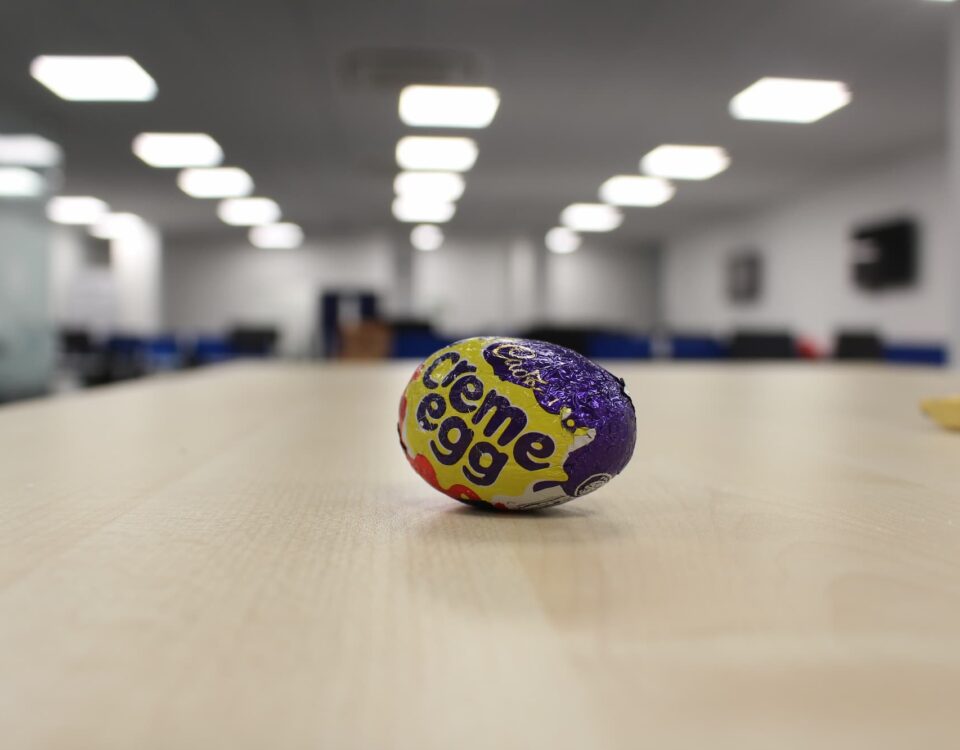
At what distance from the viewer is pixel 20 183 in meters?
6.05

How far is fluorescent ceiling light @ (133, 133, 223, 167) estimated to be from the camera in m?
6.80

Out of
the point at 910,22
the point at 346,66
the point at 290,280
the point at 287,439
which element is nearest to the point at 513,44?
the point at 346,66

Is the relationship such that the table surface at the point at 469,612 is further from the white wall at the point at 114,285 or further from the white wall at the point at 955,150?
the white wall at the point at 114,285

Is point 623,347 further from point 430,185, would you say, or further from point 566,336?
point 430,185

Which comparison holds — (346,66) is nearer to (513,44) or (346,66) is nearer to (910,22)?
(513,44)

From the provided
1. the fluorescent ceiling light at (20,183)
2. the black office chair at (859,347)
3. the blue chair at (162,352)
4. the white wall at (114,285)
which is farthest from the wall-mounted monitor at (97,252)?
the black office chair at (859,347)

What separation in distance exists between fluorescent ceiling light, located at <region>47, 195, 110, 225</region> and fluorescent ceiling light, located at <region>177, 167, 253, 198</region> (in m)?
1.38

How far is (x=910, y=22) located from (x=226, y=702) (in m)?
4.89

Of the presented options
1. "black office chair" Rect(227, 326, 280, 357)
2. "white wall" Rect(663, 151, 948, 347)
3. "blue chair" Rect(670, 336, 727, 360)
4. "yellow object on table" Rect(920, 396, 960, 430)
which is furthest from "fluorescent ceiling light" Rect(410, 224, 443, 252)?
"yellow object on table" Rect(920, 396, 960, 430)

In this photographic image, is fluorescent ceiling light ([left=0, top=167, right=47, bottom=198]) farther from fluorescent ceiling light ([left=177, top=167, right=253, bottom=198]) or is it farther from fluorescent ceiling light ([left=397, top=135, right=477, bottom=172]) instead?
fluorescent ceiling light ([left=397, top=135, right=477, bottom=172])

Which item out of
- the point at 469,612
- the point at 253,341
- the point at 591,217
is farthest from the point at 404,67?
the point at 591,217

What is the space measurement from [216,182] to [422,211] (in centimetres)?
275

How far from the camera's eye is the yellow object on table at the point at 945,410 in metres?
0.87

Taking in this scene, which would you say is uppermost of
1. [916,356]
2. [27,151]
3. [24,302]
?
[27,151]
